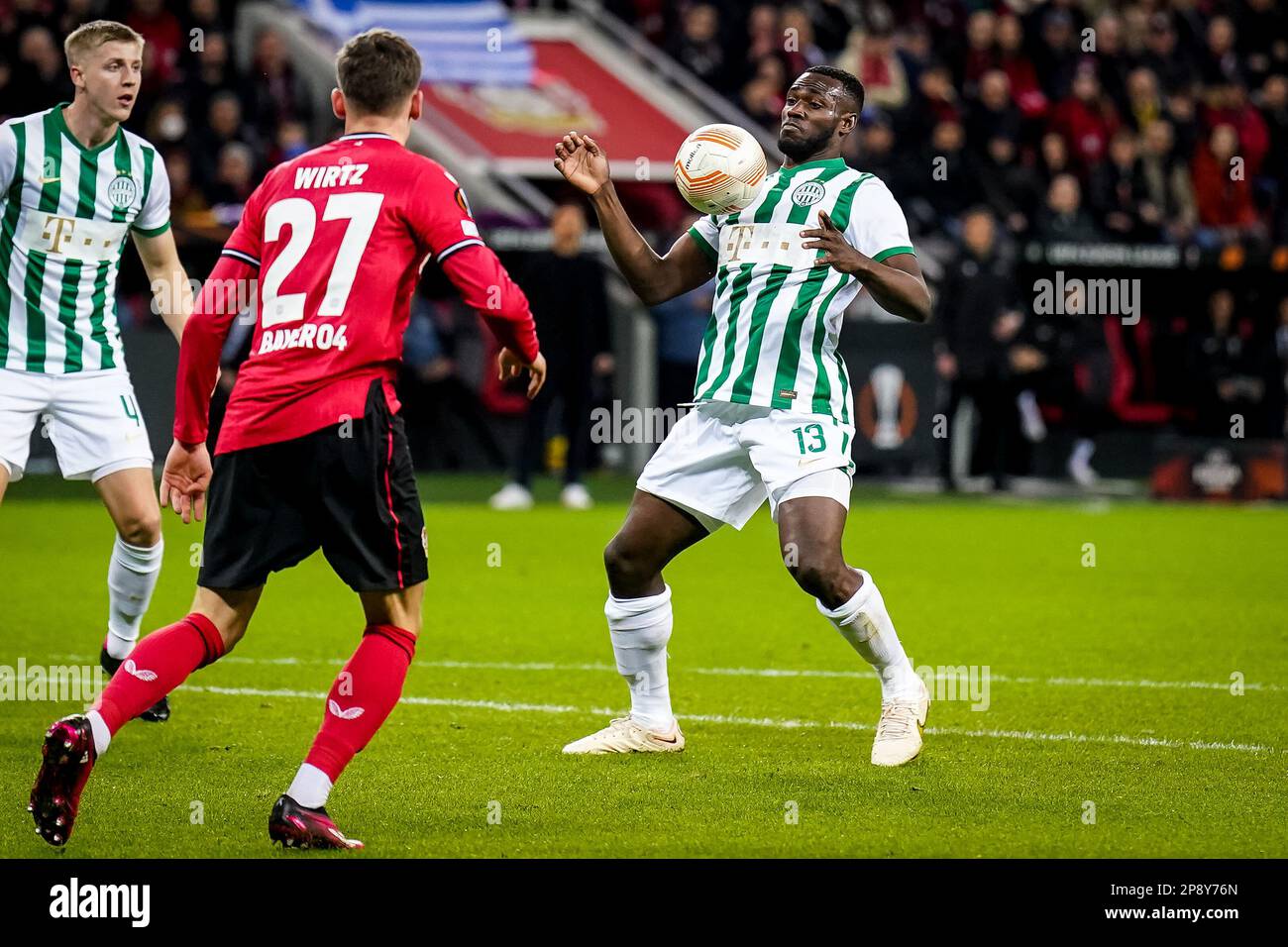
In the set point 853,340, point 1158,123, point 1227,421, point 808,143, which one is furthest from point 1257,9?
point 808,143

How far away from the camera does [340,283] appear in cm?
495

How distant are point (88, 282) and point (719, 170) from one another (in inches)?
93.9

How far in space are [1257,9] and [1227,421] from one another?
812 cm

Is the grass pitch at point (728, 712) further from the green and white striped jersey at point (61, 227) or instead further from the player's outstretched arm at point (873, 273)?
the player's outstretched arm at point (873, 273)

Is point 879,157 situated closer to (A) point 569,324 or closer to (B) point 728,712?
(A) point 569,324

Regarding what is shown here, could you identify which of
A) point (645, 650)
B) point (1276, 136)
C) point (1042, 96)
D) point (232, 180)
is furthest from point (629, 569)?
point (1276, 136)

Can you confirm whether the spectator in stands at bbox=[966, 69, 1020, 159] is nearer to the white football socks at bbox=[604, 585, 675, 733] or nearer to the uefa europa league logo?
the uefa europa league logo

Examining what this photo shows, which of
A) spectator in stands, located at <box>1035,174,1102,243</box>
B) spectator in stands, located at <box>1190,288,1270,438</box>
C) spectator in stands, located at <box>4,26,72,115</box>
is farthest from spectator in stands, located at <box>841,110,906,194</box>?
spectator in stands, located at <box>4,26,72,115</box>

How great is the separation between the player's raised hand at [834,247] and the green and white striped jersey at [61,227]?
2.53 m

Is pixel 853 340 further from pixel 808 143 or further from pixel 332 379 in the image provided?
pixel 332 379

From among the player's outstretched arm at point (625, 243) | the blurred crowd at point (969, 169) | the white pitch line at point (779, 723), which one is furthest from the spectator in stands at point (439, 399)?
the player's outstretched arm at point (625, 243)

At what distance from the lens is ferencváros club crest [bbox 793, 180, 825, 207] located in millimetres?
6266

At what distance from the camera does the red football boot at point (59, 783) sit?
4699mm

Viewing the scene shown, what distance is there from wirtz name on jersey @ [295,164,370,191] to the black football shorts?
537mm
